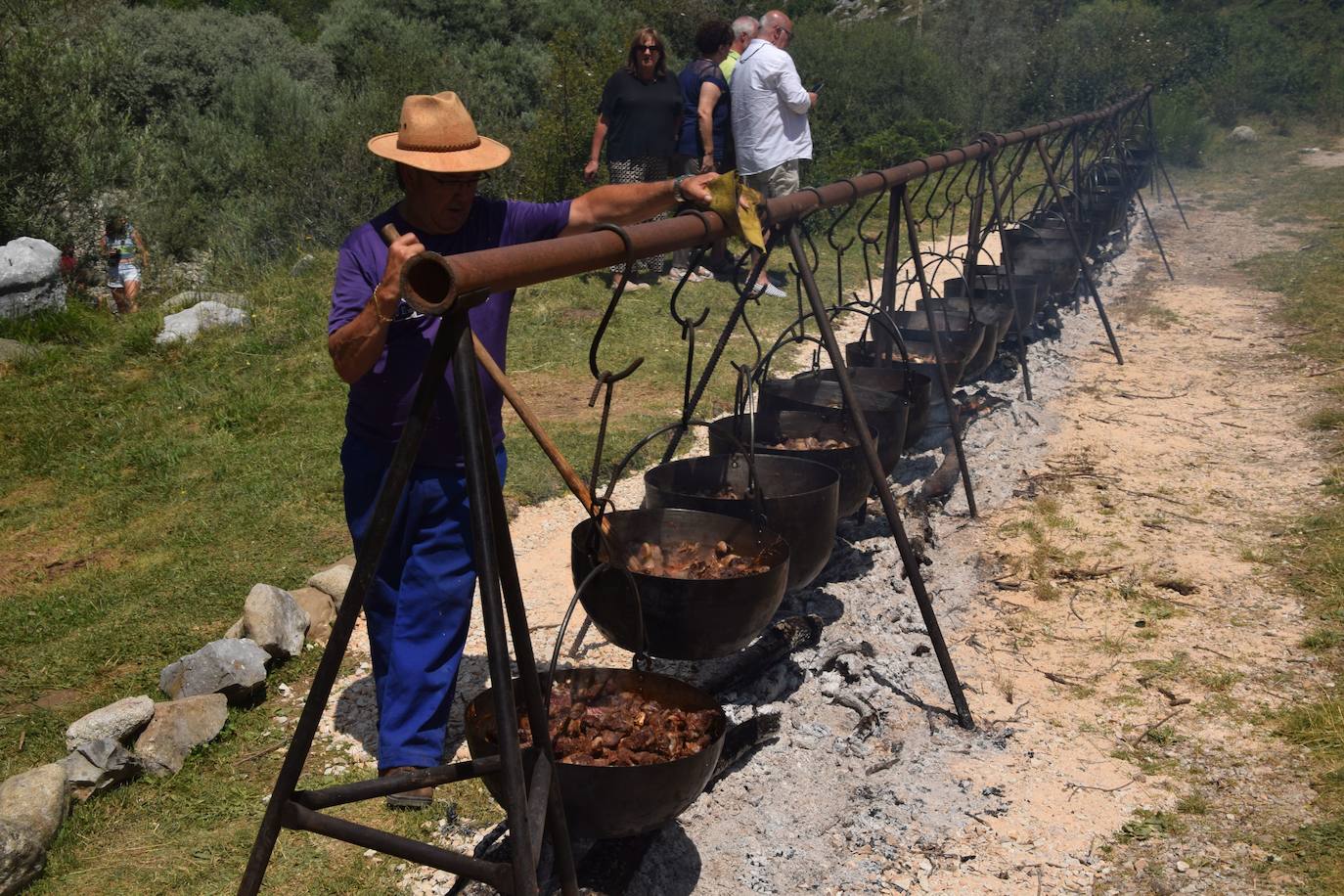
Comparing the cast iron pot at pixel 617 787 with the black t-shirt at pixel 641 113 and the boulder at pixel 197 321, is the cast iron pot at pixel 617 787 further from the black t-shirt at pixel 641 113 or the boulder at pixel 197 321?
the black t-shirt at pixel 641 113

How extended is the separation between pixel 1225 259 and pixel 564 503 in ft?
33.4

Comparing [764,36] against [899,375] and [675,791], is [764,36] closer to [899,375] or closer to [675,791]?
[899,375]

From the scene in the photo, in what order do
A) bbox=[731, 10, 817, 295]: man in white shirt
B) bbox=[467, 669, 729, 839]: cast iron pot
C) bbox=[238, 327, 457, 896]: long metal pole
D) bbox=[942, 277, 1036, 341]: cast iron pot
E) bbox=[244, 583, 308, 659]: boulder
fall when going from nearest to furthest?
bbox=[238, 327, 457, 896]: long metal pole → bbox=[467, 669, 729, 839]: cast iron pot → bbox=[244, 583, 308, 659]: boulder → bbox=[942, 277, 1036, 341]: cast iron pot → bbox=[731, 10, 817, 295]: man in white shirt

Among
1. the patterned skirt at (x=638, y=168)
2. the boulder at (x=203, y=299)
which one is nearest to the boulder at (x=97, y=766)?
the boulder at (x=203, y=299)

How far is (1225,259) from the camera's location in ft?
42.8

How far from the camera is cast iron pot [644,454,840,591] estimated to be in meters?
3.98

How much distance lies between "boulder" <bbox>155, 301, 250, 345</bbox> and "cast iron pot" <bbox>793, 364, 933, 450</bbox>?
5.29 meters

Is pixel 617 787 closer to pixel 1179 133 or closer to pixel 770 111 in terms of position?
pixel 770 111

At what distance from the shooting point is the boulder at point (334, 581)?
491 centimetres

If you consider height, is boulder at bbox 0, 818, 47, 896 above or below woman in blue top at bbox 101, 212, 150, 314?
above

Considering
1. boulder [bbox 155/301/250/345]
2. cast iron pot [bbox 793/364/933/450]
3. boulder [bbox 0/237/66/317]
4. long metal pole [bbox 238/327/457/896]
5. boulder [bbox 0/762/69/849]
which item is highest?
long metal pole [bbox 238/327/457/896]

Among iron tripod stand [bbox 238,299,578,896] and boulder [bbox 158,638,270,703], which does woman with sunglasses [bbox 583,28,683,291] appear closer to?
boulder [bbox 158,638,270,703]

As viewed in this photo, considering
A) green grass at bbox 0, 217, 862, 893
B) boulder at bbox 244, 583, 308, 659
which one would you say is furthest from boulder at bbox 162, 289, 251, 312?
boulder at bbox 244, 583, 308, 659

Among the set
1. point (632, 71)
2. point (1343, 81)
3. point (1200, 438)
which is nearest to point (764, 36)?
point (632, 71)
